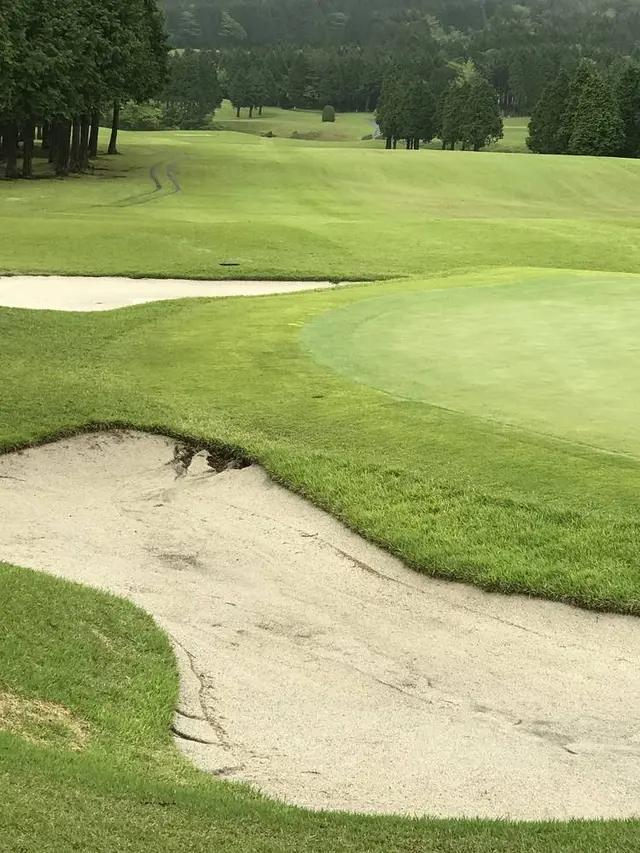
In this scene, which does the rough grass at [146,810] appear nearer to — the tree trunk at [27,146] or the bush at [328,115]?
the tree trunk at [27,146]

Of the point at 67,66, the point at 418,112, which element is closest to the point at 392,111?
the point at 418,112

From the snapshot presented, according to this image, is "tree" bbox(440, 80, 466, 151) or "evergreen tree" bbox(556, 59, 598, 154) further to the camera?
"tree" bbox(440, 80, 466, 151)

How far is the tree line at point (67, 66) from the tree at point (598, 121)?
4569cm

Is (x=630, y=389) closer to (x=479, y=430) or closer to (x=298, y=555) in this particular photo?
(x=479, y=430)

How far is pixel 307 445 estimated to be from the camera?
13844 millimetres

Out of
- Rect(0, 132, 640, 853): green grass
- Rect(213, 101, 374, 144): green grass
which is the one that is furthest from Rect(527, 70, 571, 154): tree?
Rect(0, 132, 640, 853): green grass

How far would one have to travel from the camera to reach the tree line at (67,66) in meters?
52.5

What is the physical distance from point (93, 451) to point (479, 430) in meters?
4.89

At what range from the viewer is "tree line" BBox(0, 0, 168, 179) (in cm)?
5253

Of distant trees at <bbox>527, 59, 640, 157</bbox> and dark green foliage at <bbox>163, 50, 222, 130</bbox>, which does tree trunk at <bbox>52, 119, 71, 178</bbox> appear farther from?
dark green foliage at <bbox>163, 50, 222, 130</bbox>

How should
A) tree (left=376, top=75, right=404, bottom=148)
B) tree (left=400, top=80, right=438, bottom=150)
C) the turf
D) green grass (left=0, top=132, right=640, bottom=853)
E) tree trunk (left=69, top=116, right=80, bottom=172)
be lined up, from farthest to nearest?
tree (left=376, top=75, right=404, bottom=148)
tree (left=400, top=80, right=438, bottom=150)
tree trunk (left=69, top=116, right=80, bottom=172)
the turf
green grass (left=0, top=132, right=640, bottom=853)

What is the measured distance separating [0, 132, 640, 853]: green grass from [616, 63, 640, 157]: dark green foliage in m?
71.9

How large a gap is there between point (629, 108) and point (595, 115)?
5.17m

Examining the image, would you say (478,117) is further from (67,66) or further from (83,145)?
(67,66)
